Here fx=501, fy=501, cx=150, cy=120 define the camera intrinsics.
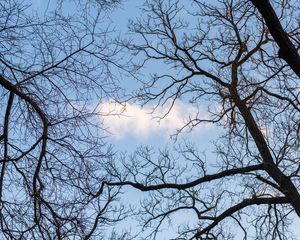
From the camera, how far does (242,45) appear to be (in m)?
11.1

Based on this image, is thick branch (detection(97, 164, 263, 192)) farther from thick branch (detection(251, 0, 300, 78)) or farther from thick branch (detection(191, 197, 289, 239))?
thick branch (detection(251, 0, 300, 78))

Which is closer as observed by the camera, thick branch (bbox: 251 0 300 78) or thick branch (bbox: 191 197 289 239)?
thick branch (bbox: 251 0 300 78)

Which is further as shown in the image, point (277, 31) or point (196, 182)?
point (196, 182)

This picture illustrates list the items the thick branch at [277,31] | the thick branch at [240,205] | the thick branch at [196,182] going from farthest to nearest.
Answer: the thick branch at [196,182] → the thick branch at [240,205] → the thick branch at [277,31]

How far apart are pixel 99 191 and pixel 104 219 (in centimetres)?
36

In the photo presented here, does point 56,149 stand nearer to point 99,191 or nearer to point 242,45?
point 99,191

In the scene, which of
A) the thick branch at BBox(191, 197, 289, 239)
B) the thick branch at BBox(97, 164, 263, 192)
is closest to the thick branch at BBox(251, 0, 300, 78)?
the thick branch at BBox(97, 164, 263, 192)

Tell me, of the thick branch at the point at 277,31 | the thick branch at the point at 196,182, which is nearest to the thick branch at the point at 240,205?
the thick branch at the point at 196,182

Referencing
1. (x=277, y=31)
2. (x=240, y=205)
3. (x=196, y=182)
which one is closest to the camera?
(x=277, y=31)

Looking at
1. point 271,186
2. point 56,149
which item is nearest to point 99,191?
point 56,149

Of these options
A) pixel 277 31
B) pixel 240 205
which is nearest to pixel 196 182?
pixel 240 205

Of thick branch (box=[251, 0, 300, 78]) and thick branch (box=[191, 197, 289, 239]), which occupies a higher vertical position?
thick branch (box=[191, 197, 289, 239])

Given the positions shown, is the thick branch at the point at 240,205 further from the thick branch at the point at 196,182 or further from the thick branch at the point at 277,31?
the thick branch at the point at 277,31

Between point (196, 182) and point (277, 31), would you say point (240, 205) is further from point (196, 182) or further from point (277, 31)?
point (277, 31)
